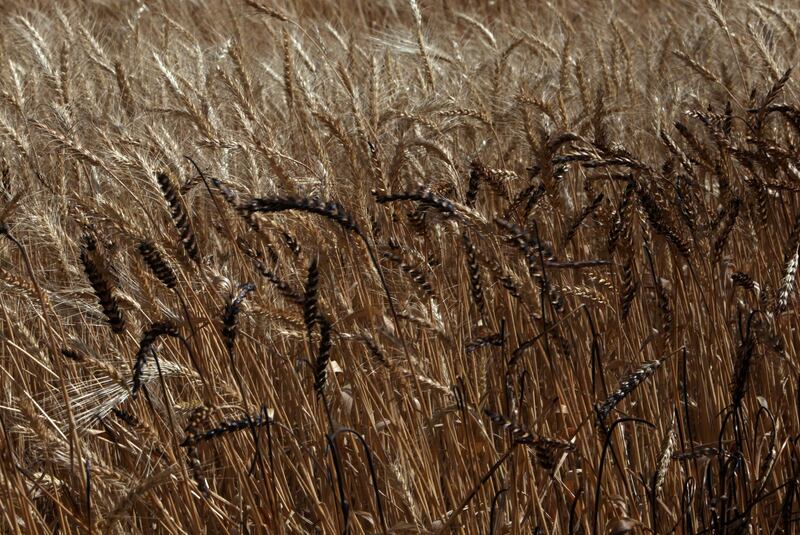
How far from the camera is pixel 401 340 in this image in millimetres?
1502

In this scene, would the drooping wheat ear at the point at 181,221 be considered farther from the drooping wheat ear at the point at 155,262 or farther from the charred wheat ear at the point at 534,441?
the charred wheat ear at the point at 534,441

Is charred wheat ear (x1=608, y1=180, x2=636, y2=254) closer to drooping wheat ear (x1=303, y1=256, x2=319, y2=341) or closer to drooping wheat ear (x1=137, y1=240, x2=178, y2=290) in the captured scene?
drooping wheat ear (x1=303, y1=256, x2=319, y2=341)

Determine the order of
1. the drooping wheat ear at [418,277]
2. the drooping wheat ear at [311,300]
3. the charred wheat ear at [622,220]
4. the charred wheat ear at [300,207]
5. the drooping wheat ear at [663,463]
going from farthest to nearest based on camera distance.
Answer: the charred wheat ear at [622,220], the drooping wheat ear at [418,277], the drooping wheat ear at [663,463], the drooping wheat ear at [311,300], the charred wheat ear at [300,207]

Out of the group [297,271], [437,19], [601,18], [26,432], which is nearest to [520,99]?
[297,271]

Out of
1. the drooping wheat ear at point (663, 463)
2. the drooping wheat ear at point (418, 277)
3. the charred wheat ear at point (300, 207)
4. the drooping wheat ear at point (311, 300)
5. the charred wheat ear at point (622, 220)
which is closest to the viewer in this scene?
the charred wheat ear at point (300, 207)

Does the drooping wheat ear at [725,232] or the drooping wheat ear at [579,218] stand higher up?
the drooping wheat ear at [579,218]

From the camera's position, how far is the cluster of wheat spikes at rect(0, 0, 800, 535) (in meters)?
1.54

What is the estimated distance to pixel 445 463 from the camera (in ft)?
6.64

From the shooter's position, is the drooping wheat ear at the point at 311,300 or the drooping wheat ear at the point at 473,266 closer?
the drooping wheat ear at the point at 311,300

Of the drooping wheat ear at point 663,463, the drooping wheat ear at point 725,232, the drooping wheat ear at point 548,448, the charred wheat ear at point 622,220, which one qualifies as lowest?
the drooping wheat ear at point 663,463

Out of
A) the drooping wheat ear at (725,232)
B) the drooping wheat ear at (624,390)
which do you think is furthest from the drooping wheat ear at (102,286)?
the drooping wheat ear at (725,232)

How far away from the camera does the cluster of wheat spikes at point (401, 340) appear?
1.54m

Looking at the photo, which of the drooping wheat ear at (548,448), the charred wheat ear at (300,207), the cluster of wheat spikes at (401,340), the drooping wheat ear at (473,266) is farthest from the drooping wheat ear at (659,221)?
the charred wheat ear at (300,207)

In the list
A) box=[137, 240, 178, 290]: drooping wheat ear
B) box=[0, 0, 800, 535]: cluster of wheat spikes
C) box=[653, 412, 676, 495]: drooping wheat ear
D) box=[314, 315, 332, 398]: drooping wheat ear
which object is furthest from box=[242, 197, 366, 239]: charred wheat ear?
box=[653, 412, 676, 495]: drooping wheat ear
